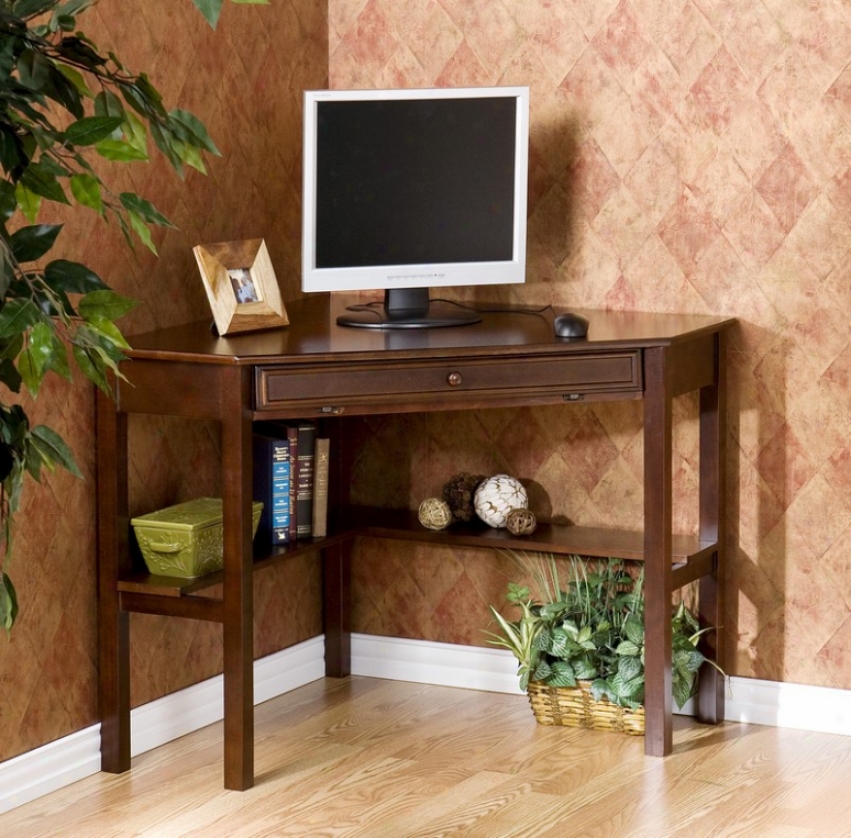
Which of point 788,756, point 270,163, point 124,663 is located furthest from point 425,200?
point 788,756

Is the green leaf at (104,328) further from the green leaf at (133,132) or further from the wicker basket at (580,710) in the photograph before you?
the wicker basket at (580,710)

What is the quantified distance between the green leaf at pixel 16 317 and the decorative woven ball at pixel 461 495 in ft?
6.55

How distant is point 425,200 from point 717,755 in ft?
4.48

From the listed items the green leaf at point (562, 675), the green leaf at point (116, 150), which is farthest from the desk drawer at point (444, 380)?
the green leaf at point (116, 150)

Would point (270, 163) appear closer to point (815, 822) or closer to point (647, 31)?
point (647, 31)

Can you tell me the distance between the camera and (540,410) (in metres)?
3.27

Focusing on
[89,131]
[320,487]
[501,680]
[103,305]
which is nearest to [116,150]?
[89,131]

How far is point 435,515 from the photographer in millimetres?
3160

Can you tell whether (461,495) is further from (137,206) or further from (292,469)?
(137,206)

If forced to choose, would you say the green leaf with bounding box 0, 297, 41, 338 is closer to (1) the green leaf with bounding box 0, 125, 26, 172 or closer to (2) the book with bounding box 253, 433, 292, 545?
(1) the green leaf with bounding box 0, 125, 26, 172

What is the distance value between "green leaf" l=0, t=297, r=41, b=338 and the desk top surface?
4.02 ft

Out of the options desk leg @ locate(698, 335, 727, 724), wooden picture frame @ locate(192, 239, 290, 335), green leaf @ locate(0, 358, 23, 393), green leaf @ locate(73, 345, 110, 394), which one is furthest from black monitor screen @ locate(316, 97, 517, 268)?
green leaf @ locate(73, 345, 110, 394)

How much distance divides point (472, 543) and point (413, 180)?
32.9 inches

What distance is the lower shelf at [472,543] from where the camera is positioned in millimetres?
2754
